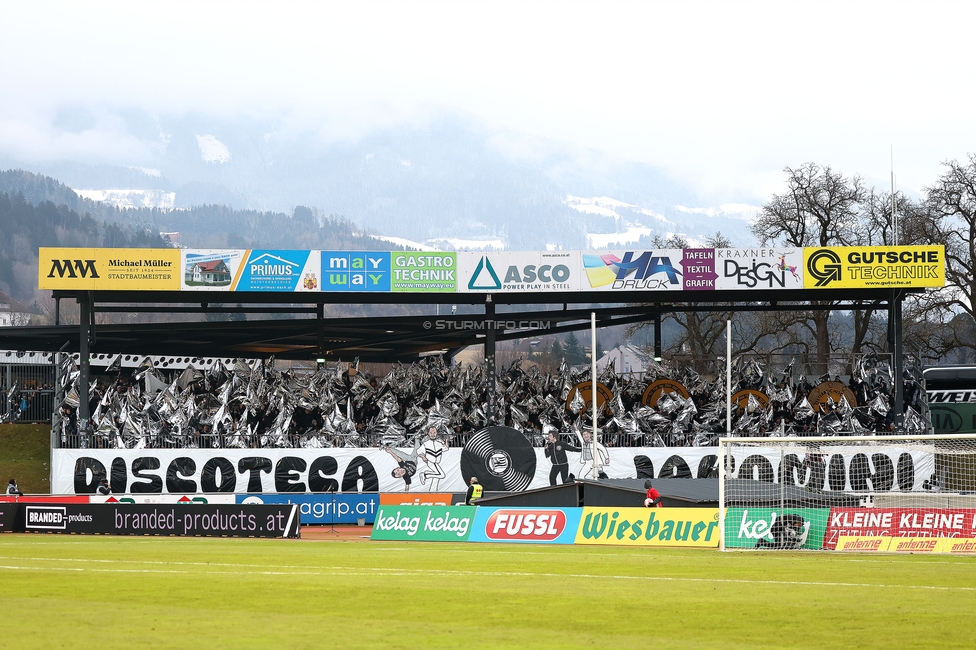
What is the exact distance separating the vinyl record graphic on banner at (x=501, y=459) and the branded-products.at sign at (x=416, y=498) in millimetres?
1172

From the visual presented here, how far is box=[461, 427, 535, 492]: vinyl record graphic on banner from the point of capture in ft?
116

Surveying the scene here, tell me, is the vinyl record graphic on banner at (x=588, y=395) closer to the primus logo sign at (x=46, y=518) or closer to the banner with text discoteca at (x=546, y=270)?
the banner with text discoteca at (x=546, y=270)

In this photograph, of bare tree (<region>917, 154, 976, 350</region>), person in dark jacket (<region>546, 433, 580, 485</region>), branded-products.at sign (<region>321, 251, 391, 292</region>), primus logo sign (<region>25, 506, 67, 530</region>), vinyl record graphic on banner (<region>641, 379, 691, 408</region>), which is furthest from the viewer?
bare tree (<region>917, 154, 976, 350</region>)

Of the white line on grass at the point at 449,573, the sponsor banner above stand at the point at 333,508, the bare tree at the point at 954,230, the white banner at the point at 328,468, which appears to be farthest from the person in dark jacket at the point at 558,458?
the bare tree at the point at 954,230

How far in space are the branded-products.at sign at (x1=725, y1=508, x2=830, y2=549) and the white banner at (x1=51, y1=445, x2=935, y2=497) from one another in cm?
1087

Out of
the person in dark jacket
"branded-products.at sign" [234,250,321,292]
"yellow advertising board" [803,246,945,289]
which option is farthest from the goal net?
"branded-products.at sign" [234,250,321,292]

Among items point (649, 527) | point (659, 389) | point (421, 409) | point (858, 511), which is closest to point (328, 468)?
point (421, 409)

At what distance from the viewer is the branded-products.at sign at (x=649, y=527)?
2461 cm

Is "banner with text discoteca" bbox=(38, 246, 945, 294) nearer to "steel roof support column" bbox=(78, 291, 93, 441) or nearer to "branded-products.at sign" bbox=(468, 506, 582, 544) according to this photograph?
"steel roof support column" bbox=(78, 291, 93, 441)

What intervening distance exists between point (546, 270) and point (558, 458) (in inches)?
267

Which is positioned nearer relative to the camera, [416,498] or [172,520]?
[172,520]

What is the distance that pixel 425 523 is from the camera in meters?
28.1

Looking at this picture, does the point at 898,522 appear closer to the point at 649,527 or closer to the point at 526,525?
the point at 649,527

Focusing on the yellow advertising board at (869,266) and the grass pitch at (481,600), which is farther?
the yellow advertising board at (869,266)
